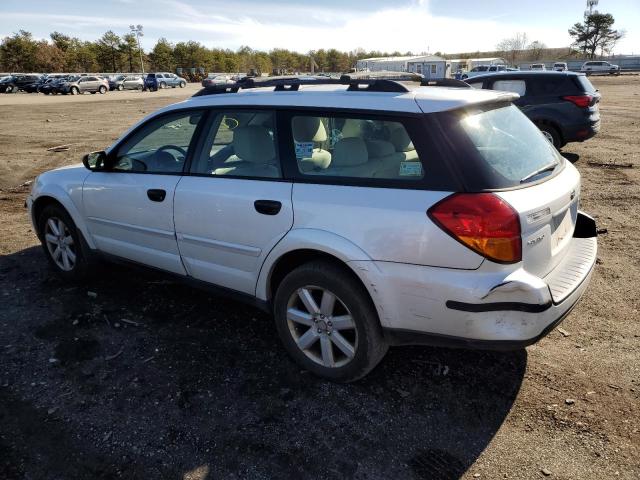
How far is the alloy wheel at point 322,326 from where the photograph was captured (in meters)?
2.80

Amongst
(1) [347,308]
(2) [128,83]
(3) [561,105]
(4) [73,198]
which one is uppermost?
(2) [128,83]

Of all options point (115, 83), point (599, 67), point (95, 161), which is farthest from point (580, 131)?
point (599, 67)

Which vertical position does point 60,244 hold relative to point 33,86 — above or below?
below

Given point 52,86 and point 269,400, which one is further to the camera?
point 52,86

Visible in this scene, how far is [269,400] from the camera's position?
2.84 meters

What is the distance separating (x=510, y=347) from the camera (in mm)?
2428

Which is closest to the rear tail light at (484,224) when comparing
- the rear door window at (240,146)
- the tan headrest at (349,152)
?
Result: the tan headrest at (349,152)

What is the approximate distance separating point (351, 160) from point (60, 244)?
3.12m

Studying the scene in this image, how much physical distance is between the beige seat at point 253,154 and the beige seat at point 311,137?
0.18 m

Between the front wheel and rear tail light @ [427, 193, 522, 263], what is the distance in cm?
335

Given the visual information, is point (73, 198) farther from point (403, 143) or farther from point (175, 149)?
point (403, 143)

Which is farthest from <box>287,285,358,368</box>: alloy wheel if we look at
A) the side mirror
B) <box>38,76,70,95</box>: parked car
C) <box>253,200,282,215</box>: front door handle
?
<box>38,76,70,95</box>: parked car

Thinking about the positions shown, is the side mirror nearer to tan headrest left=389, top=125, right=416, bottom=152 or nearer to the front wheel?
the front wheel

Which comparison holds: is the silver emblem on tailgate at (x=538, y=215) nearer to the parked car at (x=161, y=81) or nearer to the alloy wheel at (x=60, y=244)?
the alloy wheel at (x=60, y=244)
